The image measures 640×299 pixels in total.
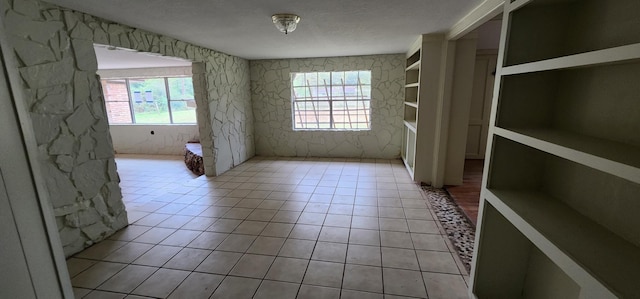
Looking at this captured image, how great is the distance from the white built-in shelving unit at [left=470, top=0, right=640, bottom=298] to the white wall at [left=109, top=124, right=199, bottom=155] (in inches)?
258

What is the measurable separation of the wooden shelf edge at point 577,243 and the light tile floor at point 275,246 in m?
0.86

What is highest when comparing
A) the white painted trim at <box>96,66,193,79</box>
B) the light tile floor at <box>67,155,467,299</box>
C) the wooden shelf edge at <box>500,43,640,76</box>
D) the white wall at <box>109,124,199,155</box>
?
the white painted trim at <box>96,66,193,79</box>

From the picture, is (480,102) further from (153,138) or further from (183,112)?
(153,138)

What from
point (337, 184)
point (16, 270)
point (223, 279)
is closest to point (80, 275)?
point (223, 279)

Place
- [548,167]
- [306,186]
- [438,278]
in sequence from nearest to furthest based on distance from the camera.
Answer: [548,167] → [438,278] → [306,186]

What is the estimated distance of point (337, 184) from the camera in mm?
4117

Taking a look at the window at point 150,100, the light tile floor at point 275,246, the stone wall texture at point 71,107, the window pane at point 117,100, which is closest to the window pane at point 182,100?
the window at point 150,100

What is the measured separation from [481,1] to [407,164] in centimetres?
295

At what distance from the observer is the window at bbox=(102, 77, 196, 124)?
6641mm

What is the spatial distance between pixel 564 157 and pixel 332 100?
491 cm

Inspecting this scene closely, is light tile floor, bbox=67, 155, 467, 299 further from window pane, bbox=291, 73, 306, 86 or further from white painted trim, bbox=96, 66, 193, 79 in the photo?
white painted trim, bbox=96, 66, 193, 79

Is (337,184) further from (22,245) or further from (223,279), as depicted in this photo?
(22,245)

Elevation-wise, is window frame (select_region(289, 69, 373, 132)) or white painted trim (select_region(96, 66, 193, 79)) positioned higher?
white painted trim (select_region(96, 66, 193, 79))

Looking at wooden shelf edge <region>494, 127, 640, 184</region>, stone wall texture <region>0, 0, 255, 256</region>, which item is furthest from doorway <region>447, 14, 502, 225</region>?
stone wall texture <region>0, 0, 255, 256</region>
